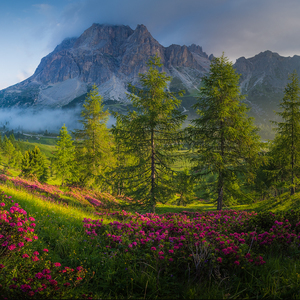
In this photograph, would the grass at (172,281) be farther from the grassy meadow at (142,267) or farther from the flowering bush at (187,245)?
the flowering bush at (187,245)

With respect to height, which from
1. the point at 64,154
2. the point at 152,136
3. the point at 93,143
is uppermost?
the point at 152,136

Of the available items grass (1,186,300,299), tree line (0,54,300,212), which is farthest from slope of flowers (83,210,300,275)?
tree line (0,54,300,212)

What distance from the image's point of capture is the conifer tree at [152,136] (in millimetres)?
13625

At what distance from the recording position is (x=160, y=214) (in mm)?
9711

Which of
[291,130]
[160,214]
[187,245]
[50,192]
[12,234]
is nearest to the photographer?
[12,234]

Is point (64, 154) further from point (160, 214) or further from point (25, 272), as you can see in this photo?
point (25, 272)

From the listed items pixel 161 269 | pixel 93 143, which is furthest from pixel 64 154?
pixel 161 269

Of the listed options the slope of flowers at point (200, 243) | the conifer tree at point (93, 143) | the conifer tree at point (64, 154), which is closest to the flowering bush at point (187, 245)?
the slope of flowers at point (200, 243)

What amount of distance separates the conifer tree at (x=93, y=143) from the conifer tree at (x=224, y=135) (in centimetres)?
1378

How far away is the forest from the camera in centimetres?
263

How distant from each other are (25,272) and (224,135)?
44.8 ft

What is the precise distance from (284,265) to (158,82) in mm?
13292

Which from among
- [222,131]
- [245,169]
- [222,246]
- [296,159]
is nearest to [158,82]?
[222,131]

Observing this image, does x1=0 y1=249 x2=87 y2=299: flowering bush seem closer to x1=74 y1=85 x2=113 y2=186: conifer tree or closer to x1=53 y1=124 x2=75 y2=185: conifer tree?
x1=74 y1=85 x2=113 y2=186: conifer tree
